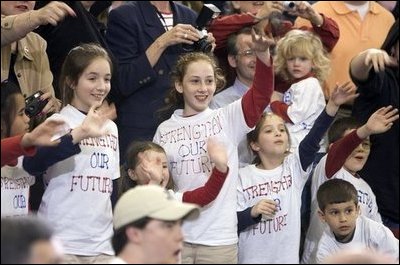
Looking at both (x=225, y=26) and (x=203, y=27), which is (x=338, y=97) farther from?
(x=225, y=26)

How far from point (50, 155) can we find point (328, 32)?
9.04ft

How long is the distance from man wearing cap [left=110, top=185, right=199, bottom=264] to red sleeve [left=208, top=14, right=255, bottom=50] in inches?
101

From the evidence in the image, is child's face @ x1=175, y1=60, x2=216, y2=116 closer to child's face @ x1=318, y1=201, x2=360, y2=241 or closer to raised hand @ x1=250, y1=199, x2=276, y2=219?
raised hand @ x1=250, y1=199, x2=276, y2=219

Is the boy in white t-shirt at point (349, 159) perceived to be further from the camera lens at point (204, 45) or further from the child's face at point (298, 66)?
the camera lens at point (204, 45)

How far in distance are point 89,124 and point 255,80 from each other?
1.02 meters

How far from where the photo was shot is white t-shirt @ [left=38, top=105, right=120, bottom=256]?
557 cm

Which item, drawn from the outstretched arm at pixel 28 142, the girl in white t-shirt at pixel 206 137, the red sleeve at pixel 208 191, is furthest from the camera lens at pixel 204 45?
the outstretched arm at pixel 28 142

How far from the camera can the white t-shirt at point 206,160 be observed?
6.03m

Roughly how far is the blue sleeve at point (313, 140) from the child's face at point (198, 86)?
58 centimetres

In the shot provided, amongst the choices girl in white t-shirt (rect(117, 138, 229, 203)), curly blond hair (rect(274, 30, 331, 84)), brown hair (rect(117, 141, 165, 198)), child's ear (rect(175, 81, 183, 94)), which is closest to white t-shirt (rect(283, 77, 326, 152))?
curly blond hair (rect(274, 30, 331, 84))

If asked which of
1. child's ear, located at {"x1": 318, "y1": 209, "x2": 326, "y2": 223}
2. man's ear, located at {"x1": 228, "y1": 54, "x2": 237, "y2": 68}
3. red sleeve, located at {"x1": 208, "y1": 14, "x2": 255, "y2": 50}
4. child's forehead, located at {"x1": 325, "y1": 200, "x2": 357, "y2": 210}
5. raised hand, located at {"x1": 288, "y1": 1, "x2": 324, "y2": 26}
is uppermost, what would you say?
raised hand, located at {"x1": 288, "y1": 1, "x2": 324, "y2": 26}

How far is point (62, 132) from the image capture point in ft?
18.2

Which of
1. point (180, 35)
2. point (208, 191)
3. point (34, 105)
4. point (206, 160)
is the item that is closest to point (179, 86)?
point (180, 35)

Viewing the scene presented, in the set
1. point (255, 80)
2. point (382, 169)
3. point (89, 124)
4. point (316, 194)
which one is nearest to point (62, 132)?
point (89, 124)
